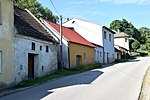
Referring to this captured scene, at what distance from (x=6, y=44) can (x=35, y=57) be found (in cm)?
677

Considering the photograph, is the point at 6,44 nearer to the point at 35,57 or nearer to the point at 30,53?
the point at 30,53

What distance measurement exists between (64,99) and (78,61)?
2391 centimetres

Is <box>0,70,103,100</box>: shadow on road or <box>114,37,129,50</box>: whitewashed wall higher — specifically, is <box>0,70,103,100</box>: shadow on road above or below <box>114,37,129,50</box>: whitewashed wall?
below

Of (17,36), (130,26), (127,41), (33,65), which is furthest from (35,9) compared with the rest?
(130,26)

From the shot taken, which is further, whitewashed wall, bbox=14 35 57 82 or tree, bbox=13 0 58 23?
tree, bbox=13 0 58 23

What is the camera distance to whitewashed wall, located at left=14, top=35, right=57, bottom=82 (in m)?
20.2

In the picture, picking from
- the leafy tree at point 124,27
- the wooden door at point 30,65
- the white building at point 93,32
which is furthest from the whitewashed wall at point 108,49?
the leafy tree at point 124,27

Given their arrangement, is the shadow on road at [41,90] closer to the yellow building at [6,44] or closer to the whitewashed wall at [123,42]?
the yellow building at [6,44]

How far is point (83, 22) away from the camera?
46.7 meters

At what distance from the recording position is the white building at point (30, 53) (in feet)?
67.0

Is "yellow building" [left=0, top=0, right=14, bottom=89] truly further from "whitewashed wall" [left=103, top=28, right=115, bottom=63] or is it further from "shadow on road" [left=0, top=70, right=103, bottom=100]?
"whitewashed wall" [left=103, top=28, right=115, bottom=63]

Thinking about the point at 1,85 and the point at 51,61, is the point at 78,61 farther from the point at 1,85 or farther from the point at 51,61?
the point at 1,85

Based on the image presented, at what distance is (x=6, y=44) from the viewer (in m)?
17.9

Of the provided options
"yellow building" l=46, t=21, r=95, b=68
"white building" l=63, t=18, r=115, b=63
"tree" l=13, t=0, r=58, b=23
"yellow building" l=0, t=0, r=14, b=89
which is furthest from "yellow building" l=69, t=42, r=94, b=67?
"yellow building" l=0, t=0, r=14, b=89
